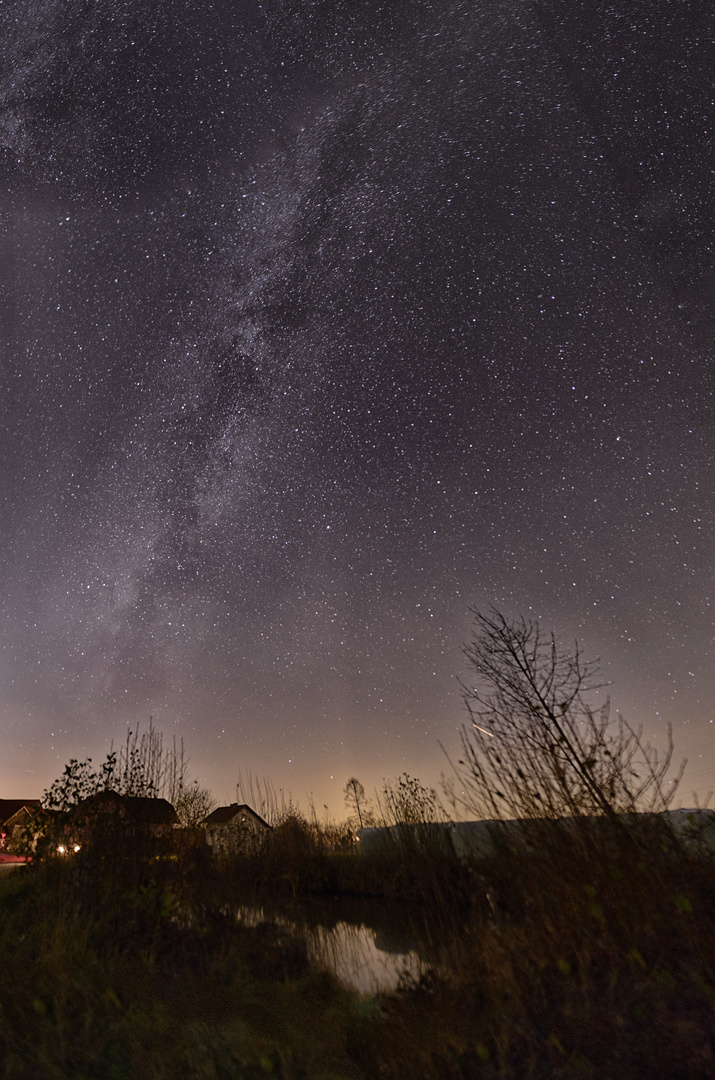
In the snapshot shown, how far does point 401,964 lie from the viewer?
916cm

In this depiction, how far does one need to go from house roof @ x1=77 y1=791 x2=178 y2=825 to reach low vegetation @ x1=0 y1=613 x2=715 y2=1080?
191mm

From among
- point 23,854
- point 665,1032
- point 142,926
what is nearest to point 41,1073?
point 142,926

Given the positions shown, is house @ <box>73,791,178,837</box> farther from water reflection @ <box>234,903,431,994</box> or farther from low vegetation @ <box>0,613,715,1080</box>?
water reflection @ <box>234,903,431,994</box>

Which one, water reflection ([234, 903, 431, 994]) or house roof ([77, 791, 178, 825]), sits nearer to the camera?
water reflection ([234, 903, 431, 994])

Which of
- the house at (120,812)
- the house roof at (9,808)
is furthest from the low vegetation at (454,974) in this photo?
the house roof at (9,808)

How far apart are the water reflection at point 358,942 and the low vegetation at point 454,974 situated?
783 millimetres

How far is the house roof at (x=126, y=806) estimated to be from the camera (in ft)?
28.5

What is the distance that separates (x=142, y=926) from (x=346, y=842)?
19.4 metres

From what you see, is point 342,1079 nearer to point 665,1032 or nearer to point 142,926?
point 665,1032

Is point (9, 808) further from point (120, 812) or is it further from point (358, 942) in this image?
point (120, 812)

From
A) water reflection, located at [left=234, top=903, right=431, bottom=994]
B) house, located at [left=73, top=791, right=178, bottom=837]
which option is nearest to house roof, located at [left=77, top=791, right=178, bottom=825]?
house, located at [left=73, top=791, right=178, bottom=837]

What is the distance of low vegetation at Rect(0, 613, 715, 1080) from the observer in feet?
13.9

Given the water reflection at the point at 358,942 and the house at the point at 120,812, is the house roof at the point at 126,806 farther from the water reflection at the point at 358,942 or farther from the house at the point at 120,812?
the water reflection at the point at 358,942

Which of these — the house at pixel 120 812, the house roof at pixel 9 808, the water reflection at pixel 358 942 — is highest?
the house roof at pixel 9 808
